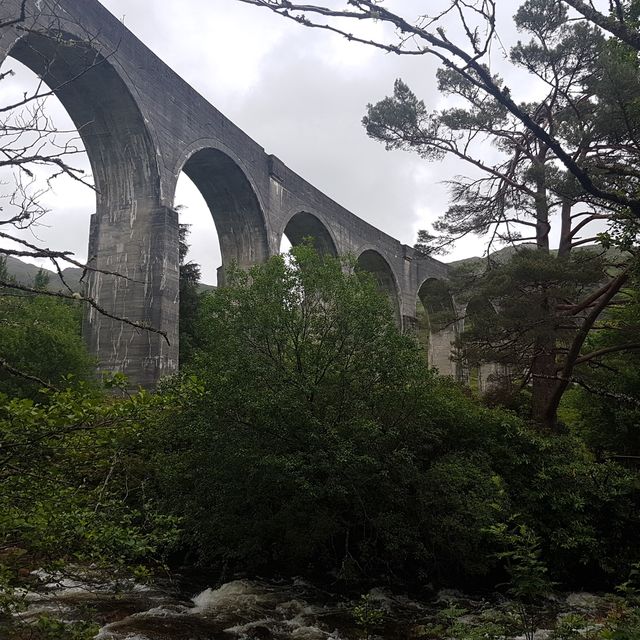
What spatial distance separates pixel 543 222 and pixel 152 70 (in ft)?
29.4

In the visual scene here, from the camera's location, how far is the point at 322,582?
7.93 meters

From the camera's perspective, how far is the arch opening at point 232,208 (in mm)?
16125

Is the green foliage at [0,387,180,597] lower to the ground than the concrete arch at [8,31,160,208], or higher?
lower

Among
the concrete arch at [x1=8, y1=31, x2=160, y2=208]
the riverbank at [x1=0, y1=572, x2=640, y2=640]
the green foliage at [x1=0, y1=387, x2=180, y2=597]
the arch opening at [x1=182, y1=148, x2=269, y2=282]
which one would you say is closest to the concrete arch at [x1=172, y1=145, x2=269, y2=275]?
the arch opening at [x1=182, y1=148, x2=269, y2=282]

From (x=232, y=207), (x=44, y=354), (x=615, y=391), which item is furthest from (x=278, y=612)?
(x=232, y=207)

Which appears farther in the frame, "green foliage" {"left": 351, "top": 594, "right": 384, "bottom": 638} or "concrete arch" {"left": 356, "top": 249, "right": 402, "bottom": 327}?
"concrete arch" {"left": 356, "top": 249, "right": 402, "bottom": 327}

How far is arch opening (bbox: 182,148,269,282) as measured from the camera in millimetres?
16125

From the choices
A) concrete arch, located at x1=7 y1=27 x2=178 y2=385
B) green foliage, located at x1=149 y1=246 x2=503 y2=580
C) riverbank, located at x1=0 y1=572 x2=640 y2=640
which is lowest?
riverbank, located at x1=0 y1=572 x2=640 y2=640

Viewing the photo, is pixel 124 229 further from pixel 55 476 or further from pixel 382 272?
pixel 382 272

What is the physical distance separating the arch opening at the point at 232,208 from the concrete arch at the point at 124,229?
9.97 feet

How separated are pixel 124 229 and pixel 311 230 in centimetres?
909

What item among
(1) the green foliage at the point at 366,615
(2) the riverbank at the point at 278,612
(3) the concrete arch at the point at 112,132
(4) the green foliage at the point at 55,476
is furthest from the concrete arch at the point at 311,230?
(4) the green foliage at the point at 55,476

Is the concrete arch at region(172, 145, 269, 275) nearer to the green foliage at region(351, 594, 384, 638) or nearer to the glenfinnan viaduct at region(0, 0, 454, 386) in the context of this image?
the glenfinnan viaduct at region(0, 0, 454, 386)

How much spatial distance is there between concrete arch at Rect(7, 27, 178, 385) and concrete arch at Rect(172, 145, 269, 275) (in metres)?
2.96
